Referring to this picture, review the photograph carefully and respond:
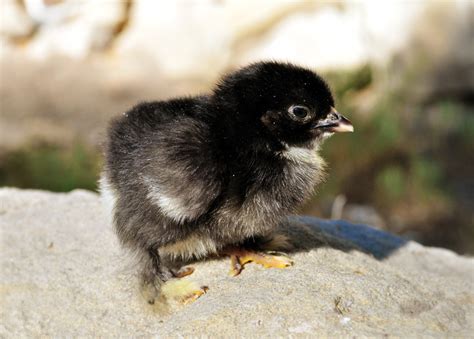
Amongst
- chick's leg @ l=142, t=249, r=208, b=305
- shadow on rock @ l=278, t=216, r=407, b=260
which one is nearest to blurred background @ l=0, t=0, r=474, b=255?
shadow on rock @ l=278, t=216, r=407, b=260

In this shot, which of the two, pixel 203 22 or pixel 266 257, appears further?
pixel 203 22

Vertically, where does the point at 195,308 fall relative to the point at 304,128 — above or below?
below

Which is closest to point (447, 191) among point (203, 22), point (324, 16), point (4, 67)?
point (324, 16)

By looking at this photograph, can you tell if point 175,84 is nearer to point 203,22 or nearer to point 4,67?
point 203,22

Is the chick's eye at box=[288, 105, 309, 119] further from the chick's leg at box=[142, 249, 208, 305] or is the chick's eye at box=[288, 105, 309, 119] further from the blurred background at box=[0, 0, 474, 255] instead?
the blurred background at box=[0, 0, 474, 255]

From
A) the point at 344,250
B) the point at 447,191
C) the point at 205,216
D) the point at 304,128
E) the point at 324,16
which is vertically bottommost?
the point at 447,191

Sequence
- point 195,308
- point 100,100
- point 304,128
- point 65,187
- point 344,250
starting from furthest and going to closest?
point 100,100 → point 65,187 → point 344,250 → point 304,128 → point 195,308

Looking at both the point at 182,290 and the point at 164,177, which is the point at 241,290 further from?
the point at 164,177

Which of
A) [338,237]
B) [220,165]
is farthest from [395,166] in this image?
[220,165]
